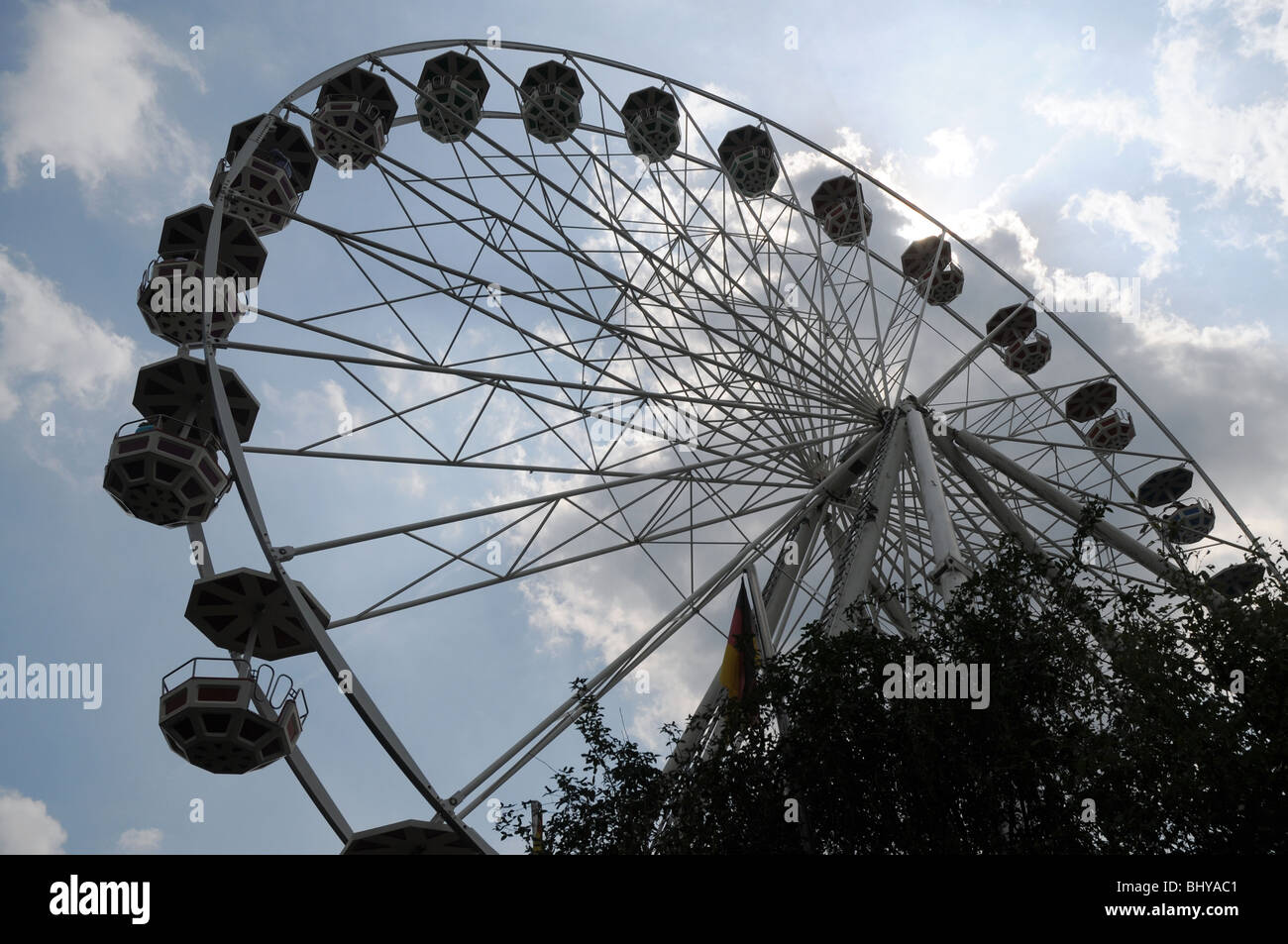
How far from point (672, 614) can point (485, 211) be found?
7443 mm

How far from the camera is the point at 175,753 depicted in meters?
13.6

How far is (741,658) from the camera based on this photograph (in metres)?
13.7

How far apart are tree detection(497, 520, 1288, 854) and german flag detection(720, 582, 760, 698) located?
118 cm

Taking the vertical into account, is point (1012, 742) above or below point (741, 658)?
below

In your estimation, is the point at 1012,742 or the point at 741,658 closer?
the point at 1012,742

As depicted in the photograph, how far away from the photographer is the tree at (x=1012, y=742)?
29.8 ft

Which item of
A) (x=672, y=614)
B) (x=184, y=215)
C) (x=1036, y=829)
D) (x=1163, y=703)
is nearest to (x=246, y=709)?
(x=672, y=614)

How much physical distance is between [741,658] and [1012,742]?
174 inches

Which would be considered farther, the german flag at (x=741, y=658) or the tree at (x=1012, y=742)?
the german flag at (x=741, y=658)

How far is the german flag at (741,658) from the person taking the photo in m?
13.2

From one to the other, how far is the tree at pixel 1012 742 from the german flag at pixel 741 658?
46.5 inches
